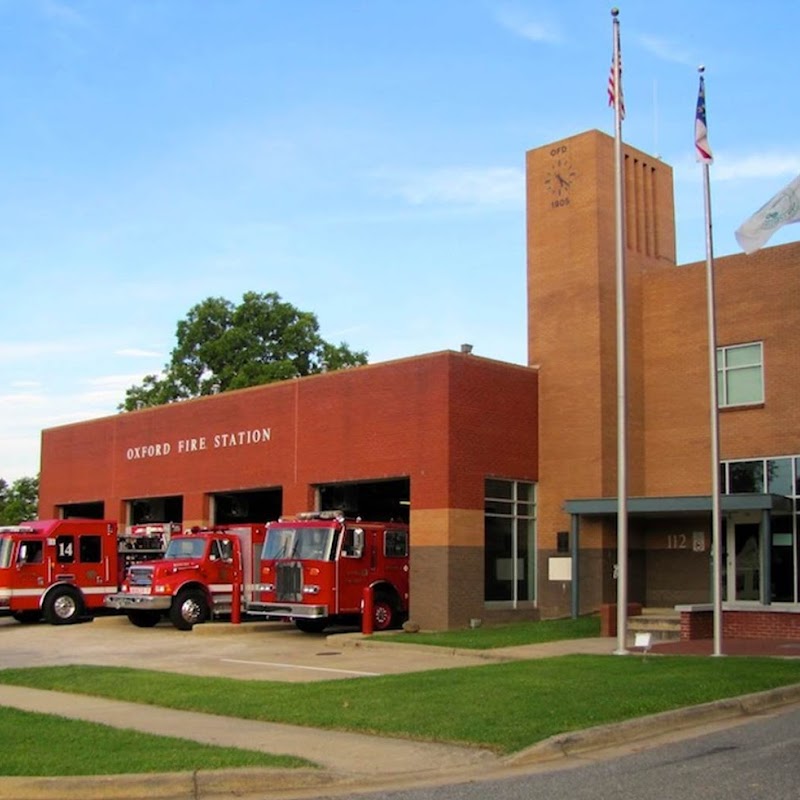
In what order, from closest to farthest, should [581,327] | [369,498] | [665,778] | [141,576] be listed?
[665,778] < [141,576] < [581,327] < [369,498]

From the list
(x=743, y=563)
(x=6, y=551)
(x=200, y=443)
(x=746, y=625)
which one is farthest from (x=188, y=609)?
(x=743, y=563)

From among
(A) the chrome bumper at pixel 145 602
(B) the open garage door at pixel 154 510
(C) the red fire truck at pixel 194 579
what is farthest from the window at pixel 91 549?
(B) the open garage door at pixel 154 510

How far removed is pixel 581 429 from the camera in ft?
92.5

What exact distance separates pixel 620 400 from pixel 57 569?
1757cm

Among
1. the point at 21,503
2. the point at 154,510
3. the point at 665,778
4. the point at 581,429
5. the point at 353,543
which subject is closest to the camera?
the point at 665,778

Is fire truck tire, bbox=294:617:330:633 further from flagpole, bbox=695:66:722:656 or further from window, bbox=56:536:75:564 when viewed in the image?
flagpole, bbox=695:66:722:656

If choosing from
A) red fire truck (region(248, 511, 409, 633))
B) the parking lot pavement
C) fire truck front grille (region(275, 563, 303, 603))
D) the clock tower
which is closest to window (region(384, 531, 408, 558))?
red fire truck (region(248, 511, 409, 633))

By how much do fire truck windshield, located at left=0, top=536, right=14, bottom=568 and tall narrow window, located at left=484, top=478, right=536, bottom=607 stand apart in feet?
40.6

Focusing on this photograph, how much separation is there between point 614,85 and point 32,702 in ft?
45.7

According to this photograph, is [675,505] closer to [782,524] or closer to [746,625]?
[782,524]

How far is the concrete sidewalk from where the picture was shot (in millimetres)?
8844

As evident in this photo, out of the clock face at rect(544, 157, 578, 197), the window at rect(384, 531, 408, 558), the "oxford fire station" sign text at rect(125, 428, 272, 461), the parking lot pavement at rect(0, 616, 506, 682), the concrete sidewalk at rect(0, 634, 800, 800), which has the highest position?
the clock face at rect(544, 157, 578, 197)

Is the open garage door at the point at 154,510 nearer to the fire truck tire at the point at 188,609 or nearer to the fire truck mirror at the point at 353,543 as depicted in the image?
→ the fire truck tire at the point at 188,609

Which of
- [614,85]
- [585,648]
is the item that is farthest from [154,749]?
[614,85]
